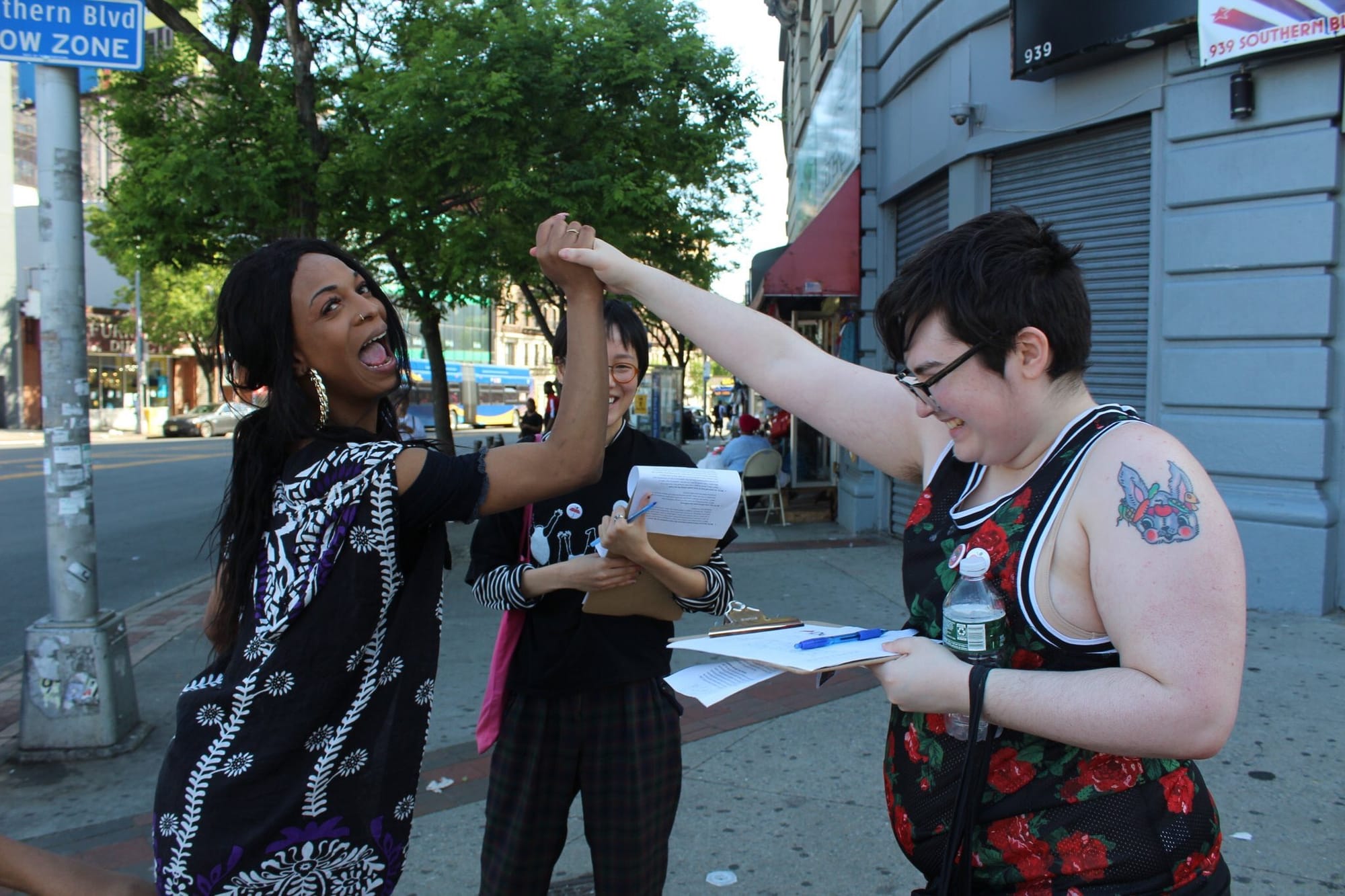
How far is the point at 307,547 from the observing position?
162 centimetres

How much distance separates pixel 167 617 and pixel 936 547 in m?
7.54

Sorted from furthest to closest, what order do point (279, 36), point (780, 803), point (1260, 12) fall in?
point (279, 36), point (1260, 12), point (780, 803)

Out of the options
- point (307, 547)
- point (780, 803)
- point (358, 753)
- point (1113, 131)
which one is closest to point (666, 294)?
point (307, 547)

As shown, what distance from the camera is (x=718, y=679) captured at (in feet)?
5.28

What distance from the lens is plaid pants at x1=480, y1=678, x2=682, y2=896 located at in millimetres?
2451

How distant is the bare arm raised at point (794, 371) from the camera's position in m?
1.96

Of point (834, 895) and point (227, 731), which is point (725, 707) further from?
point (227, 731)

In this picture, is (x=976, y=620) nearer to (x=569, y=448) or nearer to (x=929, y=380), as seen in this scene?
(x=929, y=380)

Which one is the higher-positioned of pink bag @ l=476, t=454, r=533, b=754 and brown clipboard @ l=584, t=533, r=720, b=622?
brown clipboard @ l=584, t=533, r=720, b=622

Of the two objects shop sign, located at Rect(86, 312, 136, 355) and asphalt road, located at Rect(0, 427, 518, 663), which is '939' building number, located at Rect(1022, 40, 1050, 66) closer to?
asphalt road, located at Rect(0, 427, 518, 663)

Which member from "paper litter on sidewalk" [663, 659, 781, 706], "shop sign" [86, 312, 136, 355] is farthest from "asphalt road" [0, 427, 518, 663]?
"shop sign" [86, 312, 136, 355]

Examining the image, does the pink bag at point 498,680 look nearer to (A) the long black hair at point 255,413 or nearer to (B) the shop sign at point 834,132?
(A) the long black hair at point 255,413

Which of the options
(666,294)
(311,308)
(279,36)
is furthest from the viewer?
(279,36)

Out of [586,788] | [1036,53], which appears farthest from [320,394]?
[1036,53]
